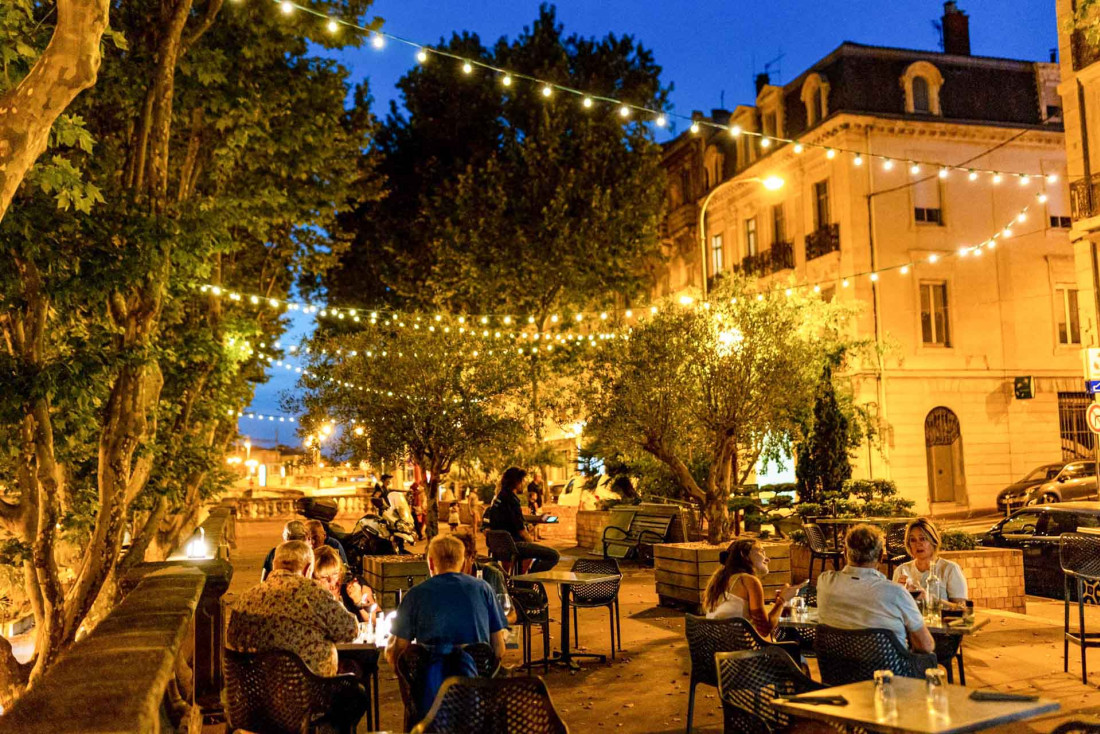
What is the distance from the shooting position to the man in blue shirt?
5797 mm

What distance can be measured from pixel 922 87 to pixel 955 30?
4.43 meters

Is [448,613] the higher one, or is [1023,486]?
[1023,486]

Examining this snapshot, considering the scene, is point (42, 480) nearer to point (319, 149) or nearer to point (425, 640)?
point (425, 640)

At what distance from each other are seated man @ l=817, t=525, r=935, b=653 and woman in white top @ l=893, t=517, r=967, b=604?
60.5 inches

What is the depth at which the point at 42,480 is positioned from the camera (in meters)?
10.1

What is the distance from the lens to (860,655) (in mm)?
5836

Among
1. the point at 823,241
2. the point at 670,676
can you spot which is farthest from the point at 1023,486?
the point at 670,676

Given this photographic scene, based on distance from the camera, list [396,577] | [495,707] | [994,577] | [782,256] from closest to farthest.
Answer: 1. [495,707]
2. [396,577]
3. [994,577]
4. [782,256]

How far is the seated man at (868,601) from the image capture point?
19.8 feet

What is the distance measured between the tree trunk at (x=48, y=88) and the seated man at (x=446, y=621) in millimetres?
2910

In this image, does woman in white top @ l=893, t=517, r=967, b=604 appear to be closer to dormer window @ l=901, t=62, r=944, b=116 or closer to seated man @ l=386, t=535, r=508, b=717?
seated man @ l=386, t=535, r=508, b=717

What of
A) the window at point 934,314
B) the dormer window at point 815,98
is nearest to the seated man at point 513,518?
the window at point 934,314

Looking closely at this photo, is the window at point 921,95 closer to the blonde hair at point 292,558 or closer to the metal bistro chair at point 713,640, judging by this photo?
the metal bistro chair at point 713,640

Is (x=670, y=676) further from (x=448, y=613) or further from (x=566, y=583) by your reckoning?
(x=448, y=613)
